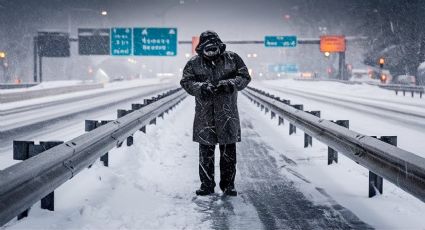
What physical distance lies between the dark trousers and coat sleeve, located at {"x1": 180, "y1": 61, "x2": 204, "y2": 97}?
2.33 feet

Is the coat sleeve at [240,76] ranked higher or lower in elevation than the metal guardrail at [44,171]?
higher

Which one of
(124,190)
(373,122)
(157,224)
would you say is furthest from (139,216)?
(373,122)

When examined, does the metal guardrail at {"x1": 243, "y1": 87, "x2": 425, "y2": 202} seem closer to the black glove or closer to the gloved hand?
the gloved hand

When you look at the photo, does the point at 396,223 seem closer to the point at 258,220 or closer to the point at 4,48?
the point at 258,220

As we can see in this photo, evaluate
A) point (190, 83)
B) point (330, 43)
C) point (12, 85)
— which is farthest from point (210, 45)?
point (330, 43)

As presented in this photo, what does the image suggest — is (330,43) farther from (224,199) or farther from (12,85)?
(224,199)

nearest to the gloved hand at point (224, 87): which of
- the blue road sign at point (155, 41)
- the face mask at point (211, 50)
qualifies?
the face mask at point (211, 50)

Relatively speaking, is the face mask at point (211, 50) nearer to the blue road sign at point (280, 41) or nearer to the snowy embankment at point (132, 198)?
→ the snowy embankment at point (132, 198)

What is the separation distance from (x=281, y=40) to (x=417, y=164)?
50118 millimetres

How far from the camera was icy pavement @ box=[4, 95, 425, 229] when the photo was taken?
14.9 feet

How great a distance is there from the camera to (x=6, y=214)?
3.18 meters

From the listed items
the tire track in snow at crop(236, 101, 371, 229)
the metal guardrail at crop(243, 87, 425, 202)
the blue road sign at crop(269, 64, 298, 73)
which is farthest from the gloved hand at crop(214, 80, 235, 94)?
the blue road sign at crop(269, 64, 298, 73)

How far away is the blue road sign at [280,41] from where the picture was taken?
5228 centimetres

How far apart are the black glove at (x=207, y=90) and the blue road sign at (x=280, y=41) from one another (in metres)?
47.6
